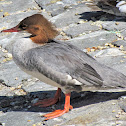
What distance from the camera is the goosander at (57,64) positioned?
11.3 feet

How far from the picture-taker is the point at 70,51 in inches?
143

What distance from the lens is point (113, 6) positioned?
593 cm

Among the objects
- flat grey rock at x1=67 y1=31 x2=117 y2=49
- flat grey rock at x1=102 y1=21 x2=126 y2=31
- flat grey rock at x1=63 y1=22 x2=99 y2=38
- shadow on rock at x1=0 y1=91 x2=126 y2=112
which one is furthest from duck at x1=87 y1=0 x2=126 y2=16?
shadow on rock at x1=0 y1=91 x2=126 y2=112

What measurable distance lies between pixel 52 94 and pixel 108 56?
110 centimetres

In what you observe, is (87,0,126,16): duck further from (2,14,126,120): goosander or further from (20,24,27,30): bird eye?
(20,24,27,30): bird eye

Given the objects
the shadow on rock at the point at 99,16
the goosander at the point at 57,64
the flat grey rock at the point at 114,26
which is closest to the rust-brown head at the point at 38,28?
the goosander at the point at 57,64

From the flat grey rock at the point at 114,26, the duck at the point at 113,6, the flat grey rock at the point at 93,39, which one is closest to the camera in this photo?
the flat grey rock at the point at 93,39

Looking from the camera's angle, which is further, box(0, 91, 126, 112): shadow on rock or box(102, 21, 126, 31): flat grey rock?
box(102, 21, 126, 31): flat grey rock

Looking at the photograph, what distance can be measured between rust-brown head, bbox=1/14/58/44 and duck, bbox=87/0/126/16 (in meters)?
2.46

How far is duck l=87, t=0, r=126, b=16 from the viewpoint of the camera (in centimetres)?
582

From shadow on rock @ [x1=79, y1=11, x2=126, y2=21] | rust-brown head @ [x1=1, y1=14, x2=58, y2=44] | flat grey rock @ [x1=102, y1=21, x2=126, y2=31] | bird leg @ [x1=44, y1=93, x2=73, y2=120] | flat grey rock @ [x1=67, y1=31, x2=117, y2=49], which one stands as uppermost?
rust-brown head @ [x1=1, y1=14, x2=58, y2=44]

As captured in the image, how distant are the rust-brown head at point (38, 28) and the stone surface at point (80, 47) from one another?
77 centimetres

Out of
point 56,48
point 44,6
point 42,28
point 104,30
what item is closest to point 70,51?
point 56,48

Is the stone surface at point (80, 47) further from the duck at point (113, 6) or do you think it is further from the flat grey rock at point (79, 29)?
the duck at point (113, 6)
